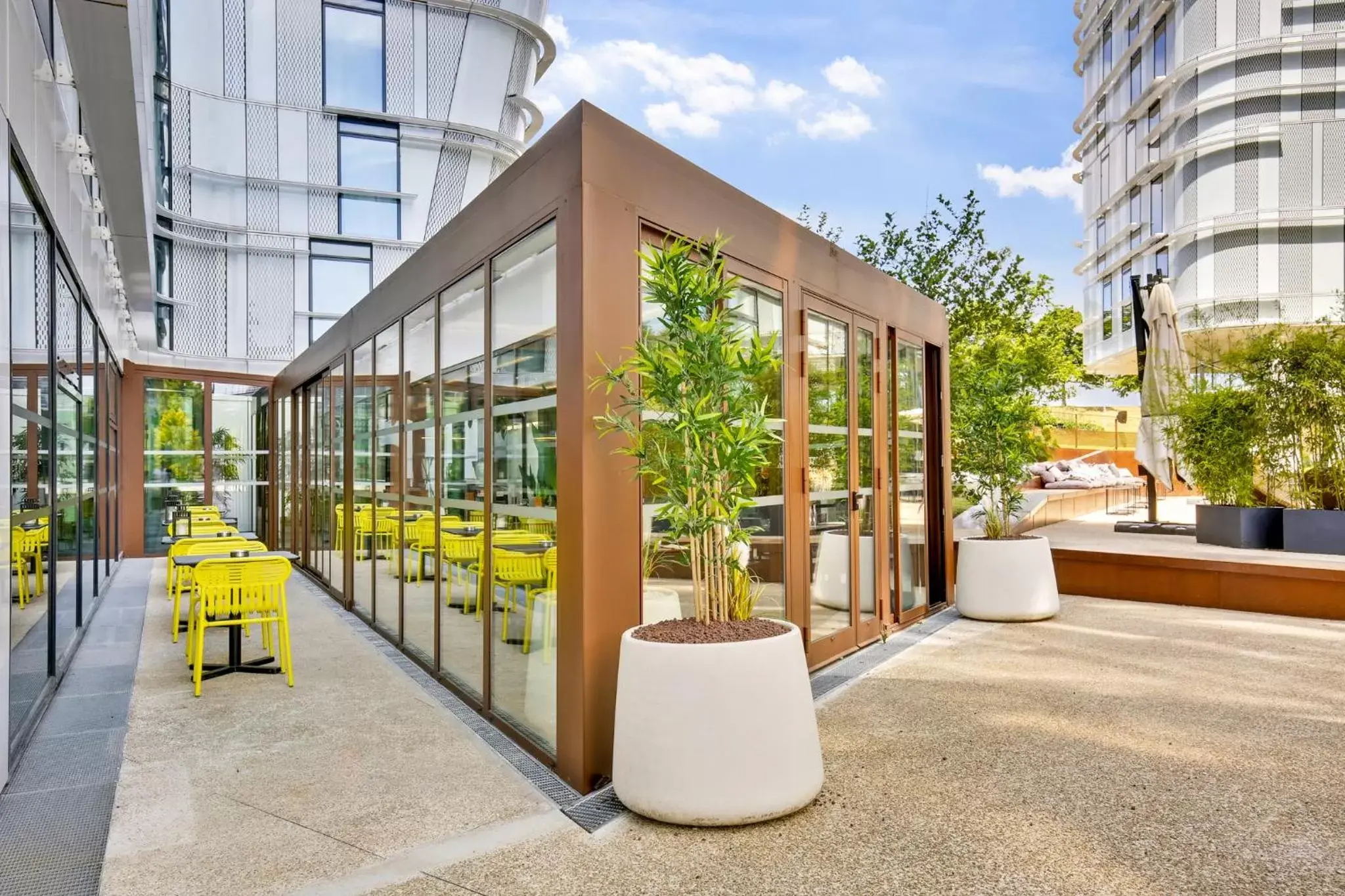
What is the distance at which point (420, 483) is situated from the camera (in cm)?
592

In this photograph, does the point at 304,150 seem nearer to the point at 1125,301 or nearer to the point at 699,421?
the point at 699,421

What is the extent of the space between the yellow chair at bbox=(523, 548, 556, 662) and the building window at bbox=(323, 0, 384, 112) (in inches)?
751

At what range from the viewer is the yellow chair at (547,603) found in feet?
12.6

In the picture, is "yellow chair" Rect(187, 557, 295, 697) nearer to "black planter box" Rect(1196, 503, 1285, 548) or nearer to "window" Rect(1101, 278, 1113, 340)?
"black planter box" Rect(1196, 503, 1285, 548)

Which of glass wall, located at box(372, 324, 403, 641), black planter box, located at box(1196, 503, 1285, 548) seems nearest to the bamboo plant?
glass wall, located at box(372, 324, 403, 641)

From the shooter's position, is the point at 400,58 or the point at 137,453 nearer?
the point at 137,453

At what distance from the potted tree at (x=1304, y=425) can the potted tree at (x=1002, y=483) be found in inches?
105

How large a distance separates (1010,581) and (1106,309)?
Result: 26111mm

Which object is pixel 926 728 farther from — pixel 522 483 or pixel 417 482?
pixel 417 482

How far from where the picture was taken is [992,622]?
22.9ft

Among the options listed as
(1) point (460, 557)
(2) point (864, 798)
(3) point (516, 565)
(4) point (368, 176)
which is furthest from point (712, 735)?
(4) point (368, 176)

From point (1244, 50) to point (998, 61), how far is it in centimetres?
4268

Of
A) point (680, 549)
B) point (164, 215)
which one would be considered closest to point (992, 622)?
point (680, 549)

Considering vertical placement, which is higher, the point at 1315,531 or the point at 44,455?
the point at 44,455
